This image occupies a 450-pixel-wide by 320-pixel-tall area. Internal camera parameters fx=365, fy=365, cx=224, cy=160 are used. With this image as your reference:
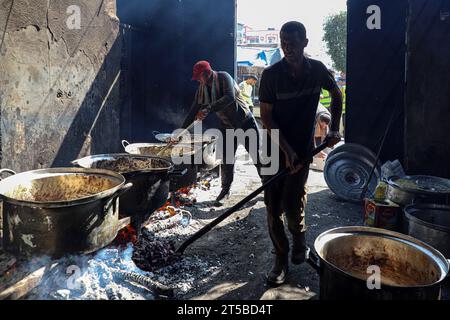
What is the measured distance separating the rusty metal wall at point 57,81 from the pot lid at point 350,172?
402 cm

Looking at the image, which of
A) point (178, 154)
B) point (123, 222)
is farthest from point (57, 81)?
point (123, 222)

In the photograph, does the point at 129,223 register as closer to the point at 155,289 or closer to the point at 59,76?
the point at 155,289

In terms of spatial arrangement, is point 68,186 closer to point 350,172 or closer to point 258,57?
point 350,172

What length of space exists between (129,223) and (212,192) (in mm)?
3179

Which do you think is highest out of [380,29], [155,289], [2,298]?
[380,29]

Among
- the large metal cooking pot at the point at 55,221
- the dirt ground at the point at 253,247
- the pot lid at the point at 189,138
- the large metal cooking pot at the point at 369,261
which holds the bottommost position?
the dirt ground at the point at 253,247

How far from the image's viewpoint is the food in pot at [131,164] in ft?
15.0

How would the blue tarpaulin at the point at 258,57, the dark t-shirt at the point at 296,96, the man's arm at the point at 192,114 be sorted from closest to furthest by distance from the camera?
the dark t-shirt at the point at 296,96, the man's arm at the point at 192,114, the blue tarpaulin at the point at 258,57

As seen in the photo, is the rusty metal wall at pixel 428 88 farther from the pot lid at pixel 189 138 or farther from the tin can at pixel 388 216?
the pot lid at pixel 189 138

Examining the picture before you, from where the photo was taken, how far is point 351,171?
631 centimetres

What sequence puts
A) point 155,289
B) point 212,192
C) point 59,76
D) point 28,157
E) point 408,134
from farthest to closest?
1. point 212,192
2. point 408,134
3. point 59,76
4. point 28,157
5. point 155,289

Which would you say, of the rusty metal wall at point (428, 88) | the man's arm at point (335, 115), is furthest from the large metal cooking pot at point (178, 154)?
the rusty metal wall at point (428, 88)

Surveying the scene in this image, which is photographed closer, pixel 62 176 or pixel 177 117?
pixel 62 176
